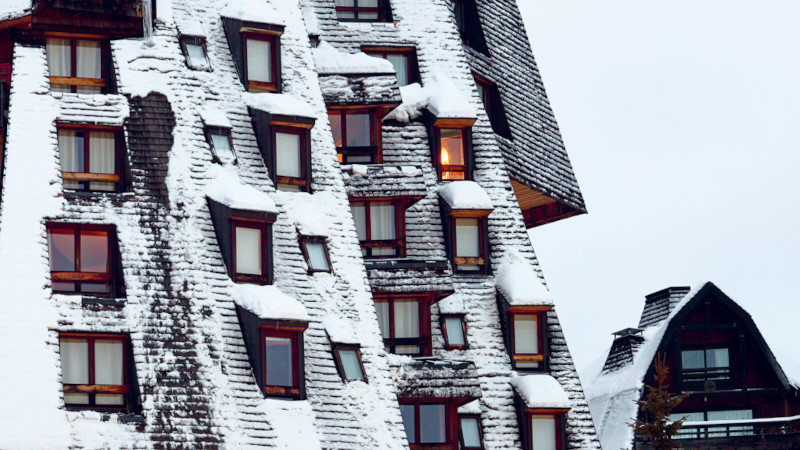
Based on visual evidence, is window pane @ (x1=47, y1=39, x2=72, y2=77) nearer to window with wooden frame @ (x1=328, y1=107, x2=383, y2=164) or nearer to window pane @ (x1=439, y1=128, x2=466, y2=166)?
window with wooden frame @ (x1=328, y1=107, x2=383, y2=164)

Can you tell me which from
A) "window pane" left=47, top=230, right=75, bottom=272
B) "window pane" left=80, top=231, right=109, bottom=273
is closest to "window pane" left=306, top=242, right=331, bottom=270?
"window pane" left=80, top=231, right=109, bottom=273

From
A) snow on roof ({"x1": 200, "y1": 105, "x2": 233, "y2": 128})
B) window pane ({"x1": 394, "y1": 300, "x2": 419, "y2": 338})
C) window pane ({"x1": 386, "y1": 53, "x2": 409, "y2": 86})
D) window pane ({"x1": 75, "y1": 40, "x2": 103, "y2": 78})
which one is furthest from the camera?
window pane ({"x1": 386, "y1": 53, "x2": 409, "y2": 86})

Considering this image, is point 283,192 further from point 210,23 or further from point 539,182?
point 539,182

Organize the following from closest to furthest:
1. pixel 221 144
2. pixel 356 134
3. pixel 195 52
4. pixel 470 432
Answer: pixel 221 144 < pixel 195 52 < pixel 470 432 < pixel 356 134

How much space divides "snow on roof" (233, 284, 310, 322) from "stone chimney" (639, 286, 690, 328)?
102 ft

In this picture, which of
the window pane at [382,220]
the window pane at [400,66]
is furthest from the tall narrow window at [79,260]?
the window pane at [400,66]

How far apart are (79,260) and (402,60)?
18.8m

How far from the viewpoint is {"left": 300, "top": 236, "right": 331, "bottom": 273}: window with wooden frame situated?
63375mm

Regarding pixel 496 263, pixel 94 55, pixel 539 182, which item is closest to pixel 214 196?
pixel 94 55

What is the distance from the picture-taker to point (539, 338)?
70125mm

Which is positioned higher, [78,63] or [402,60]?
[402,60]

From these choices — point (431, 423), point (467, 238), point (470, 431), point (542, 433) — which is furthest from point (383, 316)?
point (542, 433)

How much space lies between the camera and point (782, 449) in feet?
277

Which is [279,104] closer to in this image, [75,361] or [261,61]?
[261,61]
